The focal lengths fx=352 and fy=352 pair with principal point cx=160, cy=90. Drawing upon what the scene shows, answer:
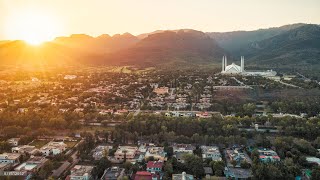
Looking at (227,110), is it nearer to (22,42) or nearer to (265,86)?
(265,86)

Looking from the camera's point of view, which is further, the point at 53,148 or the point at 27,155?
the point at 53,148

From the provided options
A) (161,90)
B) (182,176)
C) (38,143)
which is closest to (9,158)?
(38,143)

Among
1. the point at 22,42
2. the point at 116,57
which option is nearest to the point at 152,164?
the point at 116,57

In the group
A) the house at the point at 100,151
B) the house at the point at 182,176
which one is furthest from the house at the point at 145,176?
the house at the point at 100,151

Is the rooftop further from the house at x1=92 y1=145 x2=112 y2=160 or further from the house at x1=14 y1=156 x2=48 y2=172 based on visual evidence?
the house at x1=14 y1=156 x2=48 y2=172

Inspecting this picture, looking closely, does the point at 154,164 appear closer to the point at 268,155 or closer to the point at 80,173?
the point at 80,173

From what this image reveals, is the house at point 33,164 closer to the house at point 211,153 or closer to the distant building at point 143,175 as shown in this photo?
the distant building at point 143,175
